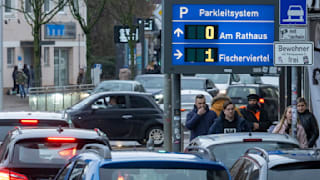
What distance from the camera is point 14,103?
39531 millimetres

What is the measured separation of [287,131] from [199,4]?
312 cm

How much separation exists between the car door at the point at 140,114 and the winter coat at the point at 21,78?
1995 centimetres

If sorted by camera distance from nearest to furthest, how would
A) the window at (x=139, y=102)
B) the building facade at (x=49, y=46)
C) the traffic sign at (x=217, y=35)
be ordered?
the traffic sign at (x=217, y=35) < the window at (x=139, y=102) < the building facade at (x=49, y=46)

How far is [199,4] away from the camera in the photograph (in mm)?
15125

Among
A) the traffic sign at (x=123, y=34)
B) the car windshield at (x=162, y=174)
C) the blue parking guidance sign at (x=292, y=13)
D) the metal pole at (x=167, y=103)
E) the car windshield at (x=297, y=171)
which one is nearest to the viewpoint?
the car windshield at (x=162, y=174)

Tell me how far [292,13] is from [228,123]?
2.06 meters

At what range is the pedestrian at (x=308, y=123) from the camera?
1340 centimetres

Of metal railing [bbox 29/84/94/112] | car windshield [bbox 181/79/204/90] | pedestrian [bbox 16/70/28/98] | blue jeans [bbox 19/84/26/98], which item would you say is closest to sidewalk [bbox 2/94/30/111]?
blue jeans [bbox 19/84/26/98]

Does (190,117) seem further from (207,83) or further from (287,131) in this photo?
(207,83)

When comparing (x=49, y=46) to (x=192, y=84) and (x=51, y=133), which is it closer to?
(x=192, y=84)

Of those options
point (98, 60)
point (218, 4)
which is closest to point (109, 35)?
point (98, 60)

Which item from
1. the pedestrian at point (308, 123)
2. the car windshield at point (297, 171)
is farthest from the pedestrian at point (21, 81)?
the car windshield at point (297, 171)

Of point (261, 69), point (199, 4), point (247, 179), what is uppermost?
point (199, 4)

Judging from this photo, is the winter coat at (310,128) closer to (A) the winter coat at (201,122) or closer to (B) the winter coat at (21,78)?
(A) the winter coat at (201,122)
